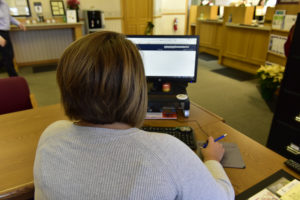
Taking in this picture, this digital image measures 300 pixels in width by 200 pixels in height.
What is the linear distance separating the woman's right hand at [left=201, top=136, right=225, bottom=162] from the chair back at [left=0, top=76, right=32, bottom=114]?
142 centimetres

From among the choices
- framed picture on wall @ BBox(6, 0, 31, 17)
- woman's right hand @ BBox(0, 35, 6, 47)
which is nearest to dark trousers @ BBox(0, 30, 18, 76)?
woman's right hand @ BBox(0, 35, 6, 47)

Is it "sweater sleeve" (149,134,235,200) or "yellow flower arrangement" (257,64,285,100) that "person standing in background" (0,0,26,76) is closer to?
"sweater sleeve" (149,134,235,200)

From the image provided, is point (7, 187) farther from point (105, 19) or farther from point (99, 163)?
point (105, 19)

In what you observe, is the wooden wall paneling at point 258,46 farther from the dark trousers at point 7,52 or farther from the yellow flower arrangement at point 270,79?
the dark trousers at point 7,52

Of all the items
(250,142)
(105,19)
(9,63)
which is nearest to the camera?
(250,142)

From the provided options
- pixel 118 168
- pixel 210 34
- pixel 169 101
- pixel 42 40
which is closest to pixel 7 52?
pixel 42 40

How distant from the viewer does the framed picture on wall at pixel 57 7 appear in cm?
491

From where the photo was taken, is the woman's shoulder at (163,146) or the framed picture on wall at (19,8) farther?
the framed picture on wall at (19,8)

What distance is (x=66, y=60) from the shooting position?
1.87ft

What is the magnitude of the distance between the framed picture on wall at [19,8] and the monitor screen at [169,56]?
14.1ft

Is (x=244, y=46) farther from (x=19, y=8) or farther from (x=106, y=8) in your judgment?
(x=19, y=8)

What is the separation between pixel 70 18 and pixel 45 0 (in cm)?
62

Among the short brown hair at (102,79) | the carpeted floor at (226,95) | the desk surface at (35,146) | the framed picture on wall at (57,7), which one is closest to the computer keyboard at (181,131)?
the desk surface at (35,146)

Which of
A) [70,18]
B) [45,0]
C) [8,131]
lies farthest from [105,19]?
[8,131]
